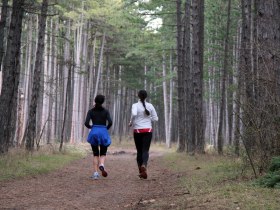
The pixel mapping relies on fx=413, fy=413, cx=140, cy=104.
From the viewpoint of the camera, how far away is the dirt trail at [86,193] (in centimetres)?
608

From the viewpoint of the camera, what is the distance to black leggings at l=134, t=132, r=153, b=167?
31.8ft

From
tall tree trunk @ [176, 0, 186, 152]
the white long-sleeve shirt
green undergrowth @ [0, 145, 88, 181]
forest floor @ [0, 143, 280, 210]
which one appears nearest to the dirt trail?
forest floor @ [0, 143, 280, 210]

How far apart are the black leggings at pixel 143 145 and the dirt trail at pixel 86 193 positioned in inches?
18.9

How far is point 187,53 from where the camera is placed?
61.5 ft

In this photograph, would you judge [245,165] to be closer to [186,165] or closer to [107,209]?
[107,209]

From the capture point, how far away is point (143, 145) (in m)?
9.72

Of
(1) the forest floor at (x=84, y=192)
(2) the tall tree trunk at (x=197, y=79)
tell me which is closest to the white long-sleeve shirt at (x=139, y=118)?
(1) the forest floor at (x=84, y=192)

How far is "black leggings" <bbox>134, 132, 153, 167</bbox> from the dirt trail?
48 cm

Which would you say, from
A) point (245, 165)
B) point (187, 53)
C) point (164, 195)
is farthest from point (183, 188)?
point (187, 53)

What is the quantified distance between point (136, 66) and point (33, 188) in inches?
1533

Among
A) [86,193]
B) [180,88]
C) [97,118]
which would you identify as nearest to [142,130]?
[97,118]

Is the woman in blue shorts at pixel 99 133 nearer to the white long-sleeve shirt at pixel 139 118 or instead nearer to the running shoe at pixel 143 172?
the white long-sleeve shirt at pixel 139 118

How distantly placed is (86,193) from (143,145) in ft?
8.56

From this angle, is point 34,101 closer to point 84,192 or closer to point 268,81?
point 84,192
